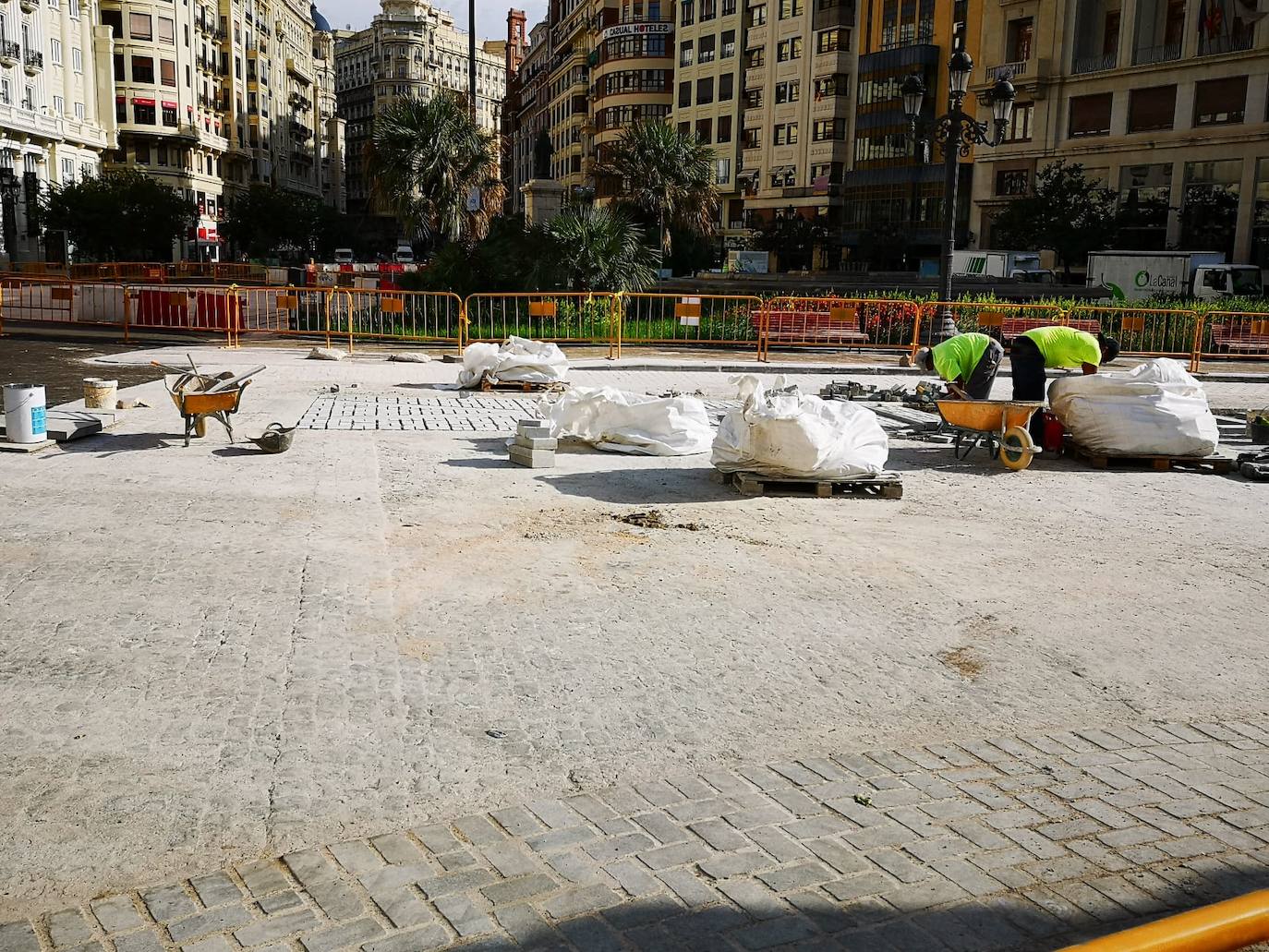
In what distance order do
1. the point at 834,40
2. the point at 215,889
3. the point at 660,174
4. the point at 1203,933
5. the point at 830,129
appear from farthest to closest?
the point at 830,129, the point at 834,40, the point at 660,174, the point at 215,889, the point at 1203,933

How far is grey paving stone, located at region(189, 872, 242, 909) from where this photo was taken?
11.1ft

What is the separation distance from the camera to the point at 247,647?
217 inches

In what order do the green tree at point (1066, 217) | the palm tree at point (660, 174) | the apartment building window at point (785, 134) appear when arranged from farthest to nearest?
the apartment building window at point (785, 134)
the green tree at point (1066, 217)
the palm tree at point (660, 174)

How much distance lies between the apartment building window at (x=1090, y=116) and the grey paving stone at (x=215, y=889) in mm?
56802

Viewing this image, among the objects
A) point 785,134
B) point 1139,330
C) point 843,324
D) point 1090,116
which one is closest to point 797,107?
point 785,134

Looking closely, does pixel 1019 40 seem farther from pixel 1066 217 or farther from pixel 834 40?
pixel 834 40

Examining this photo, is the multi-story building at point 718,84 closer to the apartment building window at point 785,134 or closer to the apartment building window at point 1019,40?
the apartment building window at point 785,134

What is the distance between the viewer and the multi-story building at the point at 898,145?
63.7 m

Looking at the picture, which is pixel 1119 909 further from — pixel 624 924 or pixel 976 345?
pixel 976 345

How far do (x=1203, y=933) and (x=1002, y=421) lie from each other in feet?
31.5

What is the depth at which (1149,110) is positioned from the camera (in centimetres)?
5125

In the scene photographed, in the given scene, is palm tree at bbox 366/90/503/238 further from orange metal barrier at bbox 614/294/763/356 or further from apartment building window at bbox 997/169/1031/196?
apartment building window at bbox 997/169/1031/196

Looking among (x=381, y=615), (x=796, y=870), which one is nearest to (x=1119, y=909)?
(x=796, y=870)

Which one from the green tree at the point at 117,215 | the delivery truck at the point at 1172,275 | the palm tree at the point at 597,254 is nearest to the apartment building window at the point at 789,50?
the delivery truck at the point at 1172,275
